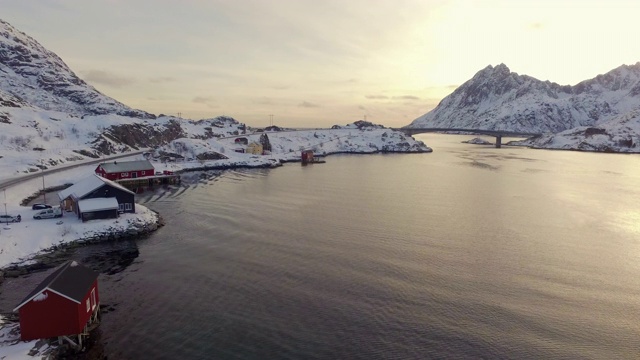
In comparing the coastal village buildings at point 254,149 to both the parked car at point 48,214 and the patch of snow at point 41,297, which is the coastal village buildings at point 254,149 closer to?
the parked car at point 48,214

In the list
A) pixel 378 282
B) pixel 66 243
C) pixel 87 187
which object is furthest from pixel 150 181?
pixel 378 282

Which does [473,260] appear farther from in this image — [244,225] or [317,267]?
[244,225]

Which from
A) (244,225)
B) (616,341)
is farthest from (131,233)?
(616,341)

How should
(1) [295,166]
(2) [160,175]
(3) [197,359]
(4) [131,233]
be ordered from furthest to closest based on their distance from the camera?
(1) [295,166], (2) [160,175], (4) [131,233], (3) [197,359]

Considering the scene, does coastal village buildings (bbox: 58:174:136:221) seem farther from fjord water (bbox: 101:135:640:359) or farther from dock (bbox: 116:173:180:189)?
dock (bbox: 116:173:180:189)

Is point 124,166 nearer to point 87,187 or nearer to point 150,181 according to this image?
point 150,181

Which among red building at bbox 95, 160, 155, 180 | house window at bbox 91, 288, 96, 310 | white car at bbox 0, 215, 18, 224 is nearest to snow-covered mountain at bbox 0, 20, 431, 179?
red building at bbox 95, 160, 155, 180

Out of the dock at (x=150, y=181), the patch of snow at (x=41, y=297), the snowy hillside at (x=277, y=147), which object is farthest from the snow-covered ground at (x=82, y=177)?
the dock at (x=150, y=181)
